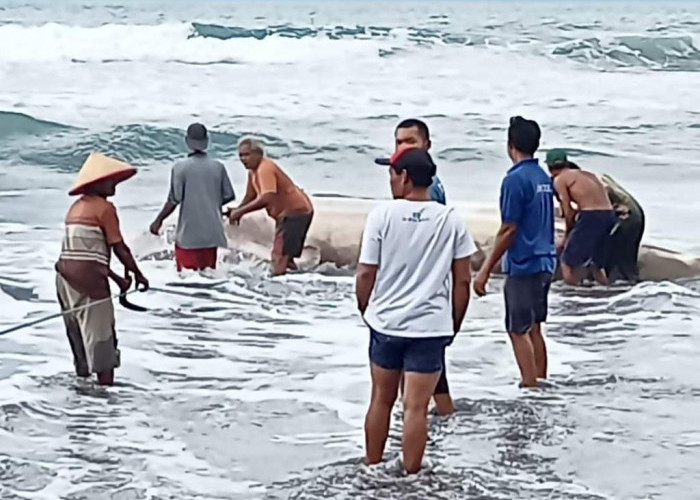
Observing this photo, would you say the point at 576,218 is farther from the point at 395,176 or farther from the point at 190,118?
the point at 190,118

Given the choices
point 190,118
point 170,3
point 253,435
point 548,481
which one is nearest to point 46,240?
point 253,435

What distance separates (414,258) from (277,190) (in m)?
5.54

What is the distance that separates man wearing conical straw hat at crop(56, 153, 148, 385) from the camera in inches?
291

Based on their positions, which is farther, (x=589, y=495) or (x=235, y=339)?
(x=235, y=339)

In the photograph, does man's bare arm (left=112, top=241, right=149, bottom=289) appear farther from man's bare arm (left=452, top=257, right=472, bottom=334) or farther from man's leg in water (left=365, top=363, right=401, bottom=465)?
man's bare arm (left=452, top=257, right=472, bottom=334)

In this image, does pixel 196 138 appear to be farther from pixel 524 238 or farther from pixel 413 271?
pixel 413 271

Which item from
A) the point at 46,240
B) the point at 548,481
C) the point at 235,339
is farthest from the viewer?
the point at 46,240

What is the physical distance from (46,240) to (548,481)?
890 centimetres

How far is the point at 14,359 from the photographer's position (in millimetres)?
8812

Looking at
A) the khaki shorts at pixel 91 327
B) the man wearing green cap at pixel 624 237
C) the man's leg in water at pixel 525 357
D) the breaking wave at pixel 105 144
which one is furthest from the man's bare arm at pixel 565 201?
the breaking wave at pixel 105 144

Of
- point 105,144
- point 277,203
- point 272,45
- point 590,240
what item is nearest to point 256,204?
point 277,203

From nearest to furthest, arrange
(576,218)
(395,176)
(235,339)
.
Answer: (395,176) < (235,339) < (576,218)

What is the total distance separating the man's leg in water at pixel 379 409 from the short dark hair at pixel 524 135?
172 cm

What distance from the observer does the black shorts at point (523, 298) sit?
24.0 ft
